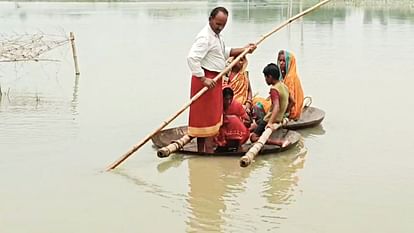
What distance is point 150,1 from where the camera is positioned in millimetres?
56969

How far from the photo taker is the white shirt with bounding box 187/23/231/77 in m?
5.63

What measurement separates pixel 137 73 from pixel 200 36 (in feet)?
22.3

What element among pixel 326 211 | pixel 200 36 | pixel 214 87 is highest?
pixel 200 36

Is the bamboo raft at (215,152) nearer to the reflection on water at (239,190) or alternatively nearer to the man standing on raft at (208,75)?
the reflection on water at (239,190)

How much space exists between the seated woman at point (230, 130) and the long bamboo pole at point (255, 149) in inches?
7.7

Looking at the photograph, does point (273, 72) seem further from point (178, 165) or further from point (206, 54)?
point (178, 165)

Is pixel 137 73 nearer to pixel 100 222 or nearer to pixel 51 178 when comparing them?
pixel 51 178

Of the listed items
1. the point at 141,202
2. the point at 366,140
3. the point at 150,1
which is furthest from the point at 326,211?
the point at 150,1

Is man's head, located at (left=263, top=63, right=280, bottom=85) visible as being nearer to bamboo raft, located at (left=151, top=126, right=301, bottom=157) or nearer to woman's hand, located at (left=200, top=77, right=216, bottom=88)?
bamboo raft, located at (left=151, top=126, right=301, bottom=157)

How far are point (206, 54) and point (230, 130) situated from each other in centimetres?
79

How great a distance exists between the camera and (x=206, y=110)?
584 centimetres

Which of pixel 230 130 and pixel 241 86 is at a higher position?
pixel 241 86

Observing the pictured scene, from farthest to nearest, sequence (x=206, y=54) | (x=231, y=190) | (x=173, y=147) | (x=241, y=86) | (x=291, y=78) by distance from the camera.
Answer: (x=241, y=86), (x=291, y=78), (x=173, y=147), (x=206, y=54), (x=231, y=190)

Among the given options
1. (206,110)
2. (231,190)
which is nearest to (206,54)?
(206,110)
